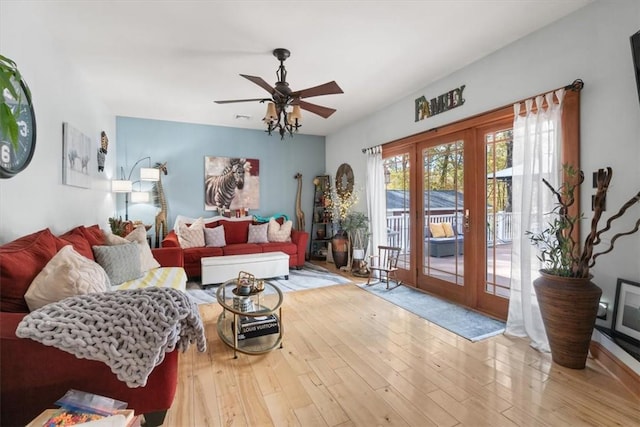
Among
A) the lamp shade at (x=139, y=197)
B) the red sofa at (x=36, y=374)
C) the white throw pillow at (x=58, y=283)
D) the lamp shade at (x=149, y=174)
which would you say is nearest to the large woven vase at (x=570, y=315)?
the red sofa at (x=36, y=374)

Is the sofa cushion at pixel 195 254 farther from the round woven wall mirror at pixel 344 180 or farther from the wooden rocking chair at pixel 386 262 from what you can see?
the round woven wall mirror at pixel 344 180

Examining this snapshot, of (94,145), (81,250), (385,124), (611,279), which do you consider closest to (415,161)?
(385,124)

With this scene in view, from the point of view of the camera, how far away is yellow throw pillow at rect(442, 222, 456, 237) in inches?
141

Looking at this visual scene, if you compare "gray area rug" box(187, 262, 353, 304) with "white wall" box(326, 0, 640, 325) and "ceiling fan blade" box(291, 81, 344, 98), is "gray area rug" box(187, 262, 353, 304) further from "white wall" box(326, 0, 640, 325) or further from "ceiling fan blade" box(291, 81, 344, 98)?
"white wall" box(326, 0, 640, 325)

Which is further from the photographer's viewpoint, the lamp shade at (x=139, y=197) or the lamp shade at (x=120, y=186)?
the lamp shade at (x=139, y=197)

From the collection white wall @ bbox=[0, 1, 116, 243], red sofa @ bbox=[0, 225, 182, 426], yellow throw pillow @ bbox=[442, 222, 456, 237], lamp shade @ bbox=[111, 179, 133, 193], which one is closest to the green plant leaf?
red sofa @ bbox=[0, 225, 182, 426]

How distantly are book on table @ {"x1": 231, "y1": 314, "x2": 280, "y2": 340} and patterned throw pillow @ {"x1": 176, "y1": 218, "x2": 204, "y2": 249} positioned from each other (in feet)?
8.36

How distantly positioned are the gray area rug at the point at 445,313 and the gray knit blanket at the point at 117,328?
7.96 ft

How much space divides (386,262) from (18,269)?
390cm

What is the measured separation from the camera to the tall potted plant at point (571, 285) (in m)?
2.01

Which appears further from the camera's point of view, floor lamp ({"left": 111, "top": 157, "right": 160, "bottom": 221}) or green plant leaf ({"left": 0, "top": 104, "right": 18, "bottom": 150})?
floor lamp ({"left": 111, "top": 157, "right": 160, "bottom": 221})

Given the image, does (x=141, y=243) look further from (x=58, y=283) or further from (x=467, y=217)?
(x=467, y=217)

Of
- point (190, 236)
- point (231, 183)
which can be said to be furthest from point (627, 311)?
point (231, 183)

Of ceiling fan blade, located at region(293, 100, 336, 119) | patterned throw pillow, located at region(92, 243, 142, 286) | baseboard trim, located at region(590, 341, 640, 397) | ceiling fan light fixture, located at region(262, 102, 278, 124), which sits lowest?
baseboard trim, located at region(590, 341, 640, 397)
